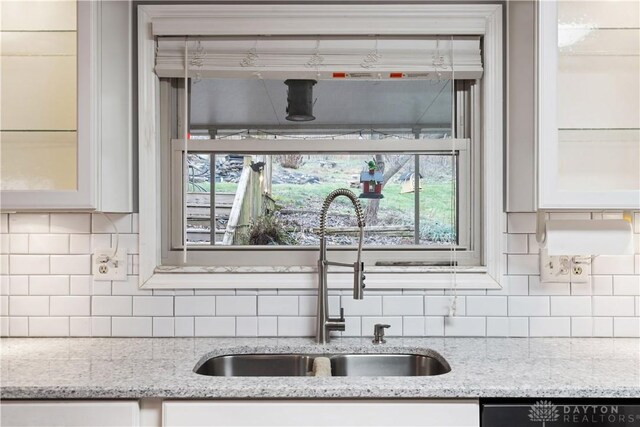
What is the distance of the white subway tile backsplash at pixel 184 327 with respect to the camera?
1.87 metres

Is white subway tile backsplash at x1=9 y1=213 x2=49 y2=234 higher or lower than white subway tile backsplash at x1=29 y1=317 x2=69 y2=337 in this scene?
higher

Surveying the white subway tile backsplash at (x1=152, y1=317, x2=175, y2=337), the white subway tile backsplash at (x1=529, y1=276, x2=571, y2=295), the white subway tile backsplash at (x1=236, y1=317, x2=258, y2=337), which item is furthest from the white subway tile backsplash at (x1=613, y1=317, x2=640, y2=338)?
the white subway tile backsplash at (x1=152, y1=317, x2=175, y2=337)

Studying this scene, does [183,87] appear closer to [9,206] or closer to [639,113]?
[9,206]

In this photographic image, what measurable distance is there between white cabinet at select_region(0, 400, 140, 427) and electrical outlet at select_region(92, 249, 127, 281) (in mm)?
591

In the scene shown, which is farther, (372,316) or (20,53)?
(372,316)

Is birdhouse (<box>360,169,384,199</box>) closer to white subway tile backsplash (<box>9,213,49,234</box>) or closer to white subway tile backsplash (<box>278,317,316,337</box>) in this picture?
white subway tile backsplash (<box>278,317,316,337</box>)

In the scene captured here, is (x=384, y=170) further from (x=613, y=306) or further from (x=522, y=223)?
(x=613, y=306)

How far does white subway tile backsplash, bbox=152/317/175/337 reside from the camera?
1.87 m

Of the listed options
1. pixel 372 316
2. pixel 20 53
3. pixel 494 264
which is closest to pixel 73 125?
pixel 20 53

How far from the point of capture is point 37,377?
1.40 meters

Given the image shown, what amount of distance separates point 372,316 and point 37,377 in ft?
3.44

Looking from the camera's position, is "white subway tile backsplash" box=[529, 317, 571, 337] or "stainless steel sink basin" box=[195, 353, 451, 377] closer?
"stainless steel sink basin" box=[195, 353, 451, 377]

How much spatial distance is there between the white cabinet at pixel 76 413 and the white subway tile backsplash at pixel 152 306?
55cm

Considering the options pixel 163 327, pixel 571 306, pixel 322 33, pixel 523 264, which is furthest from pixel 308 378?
pixel 322 33
